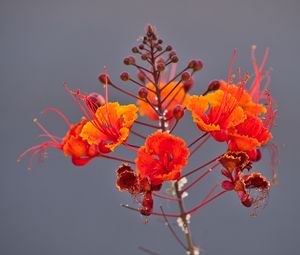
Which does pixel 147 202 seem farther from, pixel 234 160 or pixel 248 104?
pixel 248 104

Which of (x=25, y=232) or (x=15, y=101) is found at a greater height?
(x=15, y=101)

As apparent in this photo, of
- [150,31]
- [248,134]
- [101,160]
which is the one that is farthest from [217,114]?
[101,160]

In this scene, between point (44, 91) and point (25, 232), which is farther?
point (44, 91)

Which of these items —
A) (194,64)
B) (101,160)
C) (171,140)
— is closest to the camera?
(171,140)

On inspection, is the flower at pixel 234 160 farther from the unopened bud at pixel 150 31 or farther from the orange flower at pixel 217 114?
the unopened bud at pixel 150 31

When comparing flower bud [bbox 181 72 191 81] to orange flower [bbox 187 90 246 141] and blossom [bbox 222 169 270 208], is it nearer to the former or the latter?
orange flower [bbox 187 90 246 141]

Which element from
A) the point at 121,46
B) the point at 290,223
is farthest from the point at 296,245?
the point at 121,46

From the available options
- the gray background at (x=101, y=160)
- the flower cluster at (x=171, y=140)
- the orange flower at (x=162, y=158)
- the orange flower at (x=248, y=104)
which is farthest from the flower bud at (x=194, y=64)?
the gray background at (x=101, y=160)

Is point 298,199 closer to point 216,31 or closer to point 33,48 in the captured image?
point 216,31
